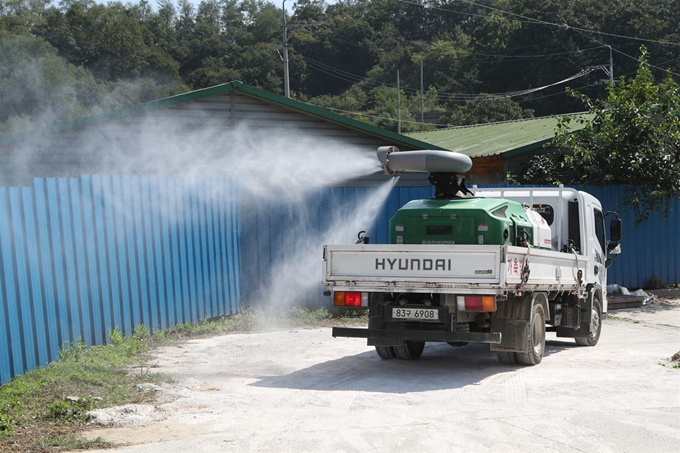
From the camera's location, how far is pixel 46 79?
4103 centimetres

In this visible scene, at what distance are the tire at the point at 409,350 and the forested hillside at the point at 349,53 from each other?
2816 centimetres

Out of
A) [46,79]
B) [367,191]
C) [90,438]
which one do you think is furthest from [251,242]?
[46,79]

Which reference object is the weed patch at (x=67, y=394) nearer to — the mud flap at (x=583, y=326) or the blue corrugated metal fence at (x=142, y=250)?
the blue corrugated metal fence at (x=142, y=250)

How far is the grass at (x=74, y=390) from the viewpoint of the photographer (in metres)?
7.54

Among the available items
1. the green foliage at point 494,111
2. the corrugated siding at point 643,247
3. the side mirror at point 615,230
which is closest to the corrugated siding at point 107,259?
the side mirror at point 615,230

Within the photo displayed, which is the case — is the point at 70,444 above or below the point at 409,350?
above

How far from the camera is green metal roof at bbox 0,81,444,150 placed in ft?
55.5

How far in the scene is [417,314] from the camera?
10703 mm

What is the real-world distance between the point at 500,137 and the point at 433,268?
1827cm

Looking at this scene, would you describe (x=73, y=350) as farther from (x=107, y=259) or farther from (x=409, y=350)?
(x=409, y=350)

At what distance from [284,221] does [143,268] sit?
3724 mm

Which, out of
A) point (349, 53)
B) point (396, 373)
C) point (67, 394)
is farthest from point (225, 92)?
point (349, 53)

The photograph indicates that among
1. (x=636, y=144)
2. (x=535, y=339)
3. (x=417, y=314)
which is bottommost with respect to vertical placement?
(x=535, y=339)

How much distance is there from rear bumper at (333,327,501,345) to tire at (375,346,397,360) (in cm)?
73
